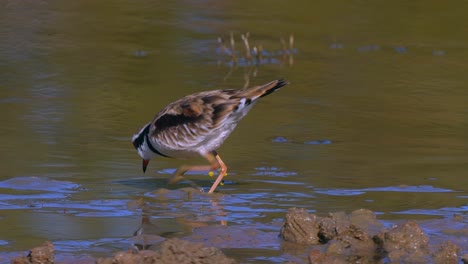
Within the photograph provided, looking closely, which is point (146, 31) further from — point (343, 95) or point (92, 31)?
point (343, 95)

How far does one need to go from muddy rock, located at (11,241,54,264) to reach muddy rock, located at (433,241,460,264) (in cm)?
226

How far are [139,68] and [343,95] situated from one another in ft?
9.61

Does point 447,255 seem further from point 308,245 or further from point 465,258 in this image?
point 308,245

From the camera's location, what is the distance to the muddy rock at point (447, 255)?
695 centimetres

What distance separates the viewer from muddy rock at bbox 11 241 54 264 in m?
6.50

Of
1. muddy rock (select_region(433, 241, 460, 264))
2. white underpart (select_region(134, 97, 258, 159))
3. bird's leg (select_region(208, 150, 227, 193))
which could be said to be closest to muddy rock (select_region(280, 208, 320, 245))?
muddy rock (select_region(433, 241, 460, 264))

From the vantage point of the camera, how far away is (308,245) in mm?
7379

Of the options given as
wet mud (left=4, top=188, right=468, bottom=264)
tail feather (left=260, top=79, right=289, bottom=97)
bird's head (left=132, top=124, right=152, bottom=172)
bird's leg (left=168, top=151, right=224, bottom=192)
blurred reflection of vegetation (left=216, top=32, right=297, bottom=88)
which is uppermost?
tail feather (left=260, top=79, right=289, bottom=97)

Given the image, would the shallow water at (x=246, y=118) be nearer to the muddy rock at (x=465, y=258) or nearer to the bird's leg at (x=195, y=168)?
the bird's leg at (x=195, y=168)

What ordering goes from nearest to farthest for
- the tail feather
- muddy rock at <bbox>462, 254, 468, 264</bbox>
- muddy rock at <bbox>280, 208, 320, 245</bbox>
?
1. muddy rock at <bbox>462, 254, 468, 264</bbox>
2. muddy rock at <bbox>280, 208, 320, 245</bbox>
3. the tail feather

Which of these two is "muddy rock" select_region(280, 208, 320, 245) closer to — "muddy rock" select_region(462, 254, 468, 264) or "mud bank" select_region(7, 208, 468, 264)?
"mud bank" select_region(7, 208, 468, 264)

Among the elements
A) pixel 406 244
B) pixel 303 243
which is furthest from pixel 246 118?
pixel 406 244

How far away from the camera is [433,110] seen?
43.0 ft

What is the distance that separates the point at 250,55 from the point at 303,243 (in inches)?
358
